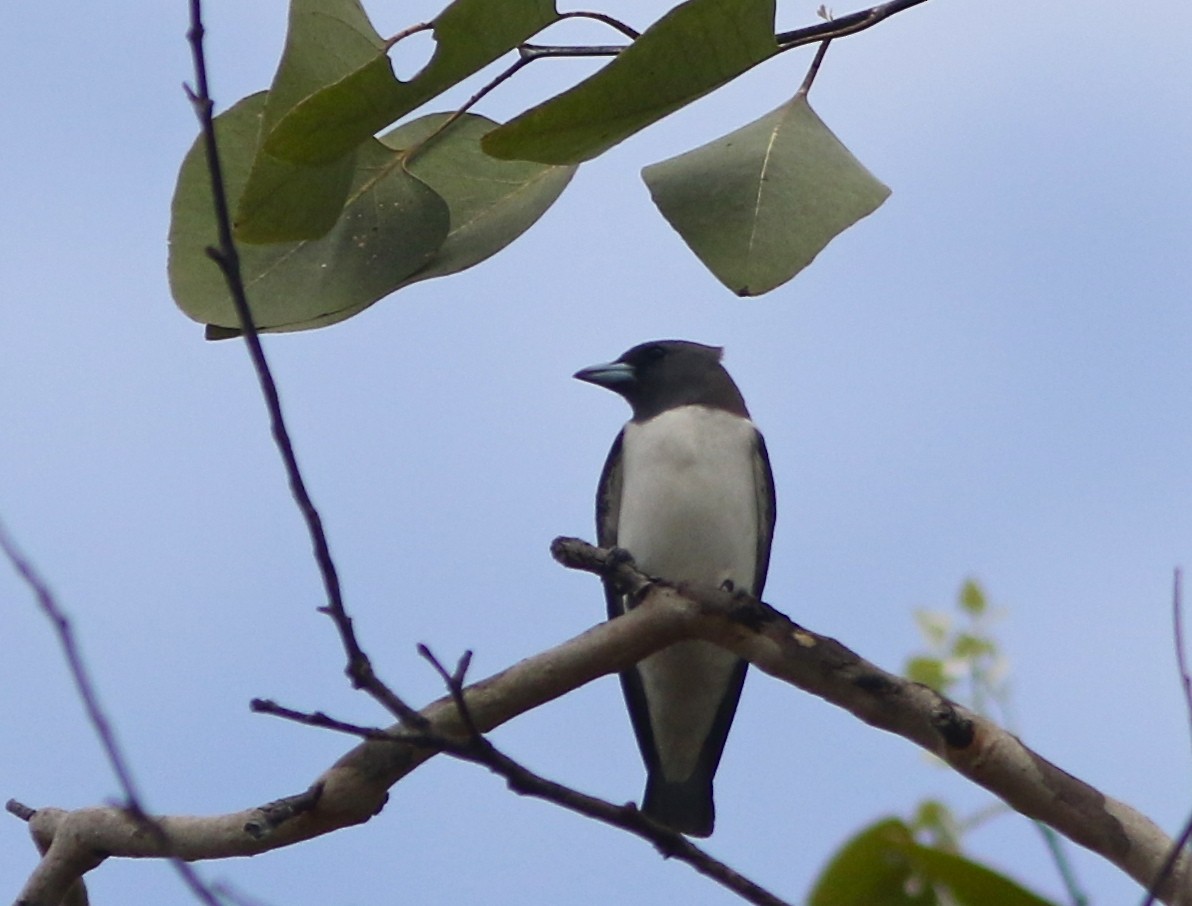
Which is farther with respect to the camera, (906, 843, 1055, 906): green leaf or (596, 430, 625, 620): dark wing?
(596, 430, 625, 620): dark wing

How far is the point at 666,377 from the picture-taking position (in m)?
5.39

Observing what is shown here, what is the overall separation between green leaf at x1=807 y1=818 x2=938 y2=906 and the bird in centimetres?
331

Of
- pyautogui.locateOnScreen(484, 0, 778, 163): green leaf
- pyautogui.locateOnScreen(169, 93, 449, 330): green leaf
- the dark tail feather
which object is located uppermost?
pyautogui.locateOnScreen(169, 93, 449, 330): green leaf

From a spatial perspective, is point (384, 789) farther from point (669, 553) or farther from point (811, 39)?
point (669, 553)

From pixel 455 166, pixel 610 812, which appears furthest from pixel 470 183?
pixel 610 812

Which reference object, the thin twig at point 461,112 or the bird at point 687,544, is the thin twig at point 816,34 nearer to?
the thin twig at point 461,112

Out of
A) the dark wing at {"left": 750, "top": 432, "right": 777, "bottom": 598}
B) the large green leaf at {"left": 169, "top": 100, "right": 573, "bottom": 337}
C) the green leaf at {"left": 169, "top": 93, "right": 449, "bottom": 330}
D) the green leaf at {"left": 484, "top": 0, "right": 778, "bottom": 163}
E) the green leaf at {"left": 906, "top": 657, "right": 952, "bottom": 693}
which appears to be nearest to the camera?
the green leaf at {"left": 484, "top": 0, "right": 778, "bottom": 163}

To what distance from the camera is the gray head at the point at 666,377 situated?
206 inches

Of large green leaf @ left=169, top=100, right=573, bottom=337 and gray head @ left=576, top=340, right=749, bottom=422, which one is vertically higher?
gray head @ left=576, top=340, right=749, bottom=422

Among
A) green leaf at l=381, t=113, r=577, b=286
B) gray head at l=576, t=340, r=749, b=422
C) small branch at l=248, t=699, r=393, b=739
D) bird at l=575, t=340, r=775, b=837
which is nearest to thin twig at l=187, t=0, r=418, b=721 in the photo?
small branch at l=248, t=699, r=393, b=739

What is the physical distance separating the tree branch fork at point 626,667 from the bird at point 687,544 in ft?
5.89

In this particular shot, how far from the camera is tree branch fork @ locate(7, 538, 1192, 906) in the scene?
2.47m

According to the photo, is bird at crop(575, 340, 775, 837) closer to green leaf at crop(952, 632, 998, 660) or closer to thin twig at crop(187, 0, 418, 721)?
green leaf at crop(952, 632, 998, 660)

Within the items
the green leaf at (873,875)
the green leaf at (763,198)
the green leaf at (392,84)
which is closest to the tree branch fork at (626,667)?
the green leaf at (763,198)
